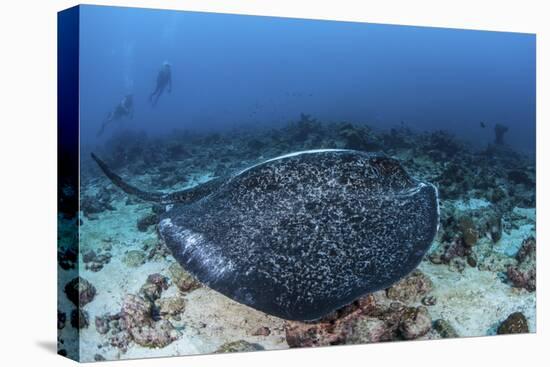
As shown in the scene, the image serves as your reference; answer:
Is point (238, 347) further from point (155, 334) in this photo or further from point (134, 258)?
point (134, 258)

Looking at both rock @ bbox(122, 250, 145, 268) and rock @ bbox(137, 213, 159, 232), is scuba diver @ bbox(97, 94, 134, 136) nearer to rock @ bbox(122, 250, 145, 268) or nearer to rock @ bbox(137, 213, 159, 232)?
rock @ bbox(137, 213, 159, 232)

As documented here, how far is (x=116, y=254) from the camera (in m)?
7.54

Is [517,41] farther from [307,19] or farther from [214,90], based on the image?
[214,90]

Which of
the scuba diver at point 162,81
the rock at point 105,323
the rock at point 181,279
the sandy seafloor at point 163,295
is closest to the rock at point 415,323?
the sandy seafloor at point 163,295

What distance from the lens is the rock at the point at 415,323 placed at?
8648mm

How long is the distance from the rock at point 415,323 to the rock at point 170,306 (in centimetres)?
277

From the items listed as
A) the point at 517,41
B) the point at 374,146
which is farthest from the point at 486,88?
the point at 374,146

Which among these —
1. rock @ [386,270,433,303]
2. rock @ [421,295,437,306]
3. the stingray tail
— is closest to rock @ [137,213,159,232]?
the stingray tail

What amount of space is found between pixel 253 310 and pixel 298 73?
283cm

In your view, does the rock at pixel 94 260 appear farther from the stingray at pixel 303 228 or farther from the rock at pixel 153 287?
the stingray at pixel 303 228

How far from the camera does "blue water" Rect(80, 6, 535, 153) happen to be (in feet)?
24.5

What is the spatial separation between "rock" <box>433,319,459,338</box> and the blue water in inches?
94.5

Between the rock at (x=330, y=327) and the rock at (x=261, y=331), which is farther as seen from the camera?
the rock at (x=330, y=327)

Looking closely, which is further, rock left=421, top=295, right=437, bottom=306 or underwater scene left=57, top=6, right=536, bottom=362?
rock left=421, top=295, right=437, bottom=306
